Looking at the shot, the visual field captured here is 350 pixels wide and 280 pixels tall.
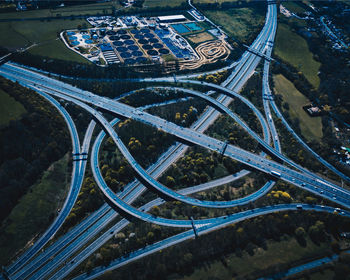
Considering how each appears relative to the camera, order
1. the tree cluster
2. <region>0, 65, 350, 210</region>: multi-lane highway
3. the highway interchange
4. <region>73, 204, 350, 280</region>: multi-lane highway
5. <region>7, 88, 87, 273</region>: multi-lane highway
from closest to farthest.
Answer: <region>73, 204, 350, 280</region>: multi-lane highway → <region>7, 88, 87, 273</region>: multi-lane highway → the highway interchange → the tree cluster → <region>0, 65, 350, 210</region>: multi-lane highway

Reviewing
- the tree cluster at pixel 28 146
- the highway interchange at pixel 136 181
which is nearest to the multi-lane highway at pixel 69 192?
the highway interchange at pixel 136 181

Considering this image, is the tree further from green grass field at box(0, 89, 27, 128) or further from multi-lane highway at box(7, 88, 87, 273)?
green grass field at box(0, 89, 27, 128)

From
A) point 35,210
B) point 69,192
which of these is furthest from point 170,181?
point 35,210

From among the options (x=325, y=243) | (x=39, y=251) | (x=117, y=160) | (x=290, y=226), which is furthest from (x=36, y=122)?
(x=325, y=243)

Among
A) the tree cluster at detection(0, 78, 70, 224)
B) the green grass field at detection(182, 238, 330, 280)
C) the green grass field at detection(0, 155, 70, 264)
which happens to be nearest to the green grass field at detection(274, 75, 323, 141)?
the green grass field at detection(182, 238, 330, 280)

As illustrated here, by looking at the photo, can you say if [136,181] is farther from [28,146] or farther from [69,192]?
[28,146]

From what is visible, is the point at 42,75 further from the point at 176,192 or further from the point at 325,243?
the point at 325,243
